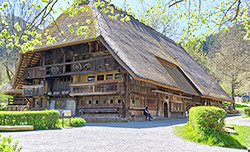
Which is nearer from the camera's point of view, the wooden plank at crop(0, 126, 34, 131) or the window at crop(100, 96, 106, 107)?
the wooden plank at crop(0, 126, 34, 131)

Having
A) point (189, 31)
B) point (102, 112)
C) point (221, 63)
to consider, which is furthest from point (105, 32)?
point (221, 63)

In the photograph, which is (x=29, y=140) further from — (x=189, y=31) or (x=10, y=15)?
(x=10, y=15)

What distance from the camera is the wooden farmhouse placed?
1759 centimetres

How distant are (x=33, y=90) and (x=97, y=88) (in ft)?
26.1

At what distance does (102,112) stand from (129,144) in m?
11.1

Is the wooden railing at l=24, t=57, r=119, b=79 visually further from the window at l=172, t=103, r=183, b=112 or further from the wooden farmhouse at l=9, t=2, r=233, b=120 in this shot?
the window at l=172, t=103, r=183, b=112

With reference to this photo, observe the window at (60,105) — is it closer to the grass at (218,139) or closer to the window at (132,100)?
the window at (132,100)

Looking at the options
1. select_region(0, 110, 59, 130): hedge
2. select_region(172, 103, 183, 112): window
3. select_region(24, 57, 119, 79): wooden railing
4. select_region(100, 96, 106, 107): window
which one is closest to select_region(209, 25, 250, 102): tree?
select_region(172, 103, 183, 112): window

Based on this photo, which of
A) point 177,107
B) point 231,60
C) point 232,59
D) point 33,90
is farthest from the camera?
point 231,60

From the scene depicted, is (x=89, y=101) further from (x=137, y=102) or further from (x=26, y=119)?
(x=26, y=119)

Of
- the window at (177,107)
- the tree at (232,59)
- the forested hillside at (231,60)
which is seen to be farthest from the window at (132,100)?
the tree at (232,59)

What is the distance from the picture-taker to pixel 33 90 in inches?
899

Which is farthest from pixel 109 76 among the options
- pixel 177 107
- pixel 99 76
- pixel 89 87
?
pixel 177 107


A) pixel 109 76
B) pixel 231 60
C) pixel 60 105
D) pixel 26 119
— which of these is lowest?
pixel 26 119
